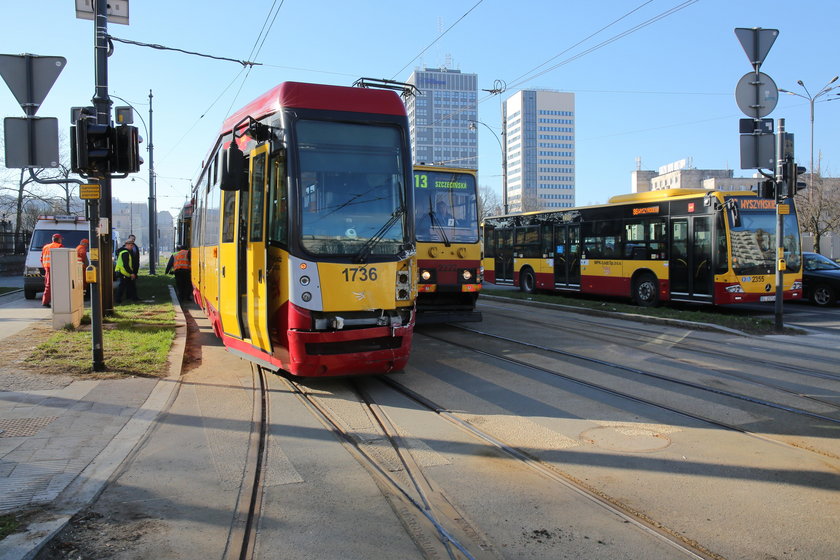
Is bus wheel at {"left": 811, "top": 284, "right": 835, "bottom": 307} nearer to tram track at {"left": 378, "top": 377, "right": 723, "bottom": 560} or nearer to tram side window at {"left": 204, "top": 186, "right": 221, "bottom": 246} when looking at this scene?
tram track at {"left": 378, "top": 377, "right": 723, "bottom": 560}

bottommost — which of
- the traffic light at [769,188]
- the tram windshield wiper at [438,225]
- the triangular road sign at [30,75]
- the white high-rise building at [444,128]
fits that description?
the tram windshield wiper at [438,225]

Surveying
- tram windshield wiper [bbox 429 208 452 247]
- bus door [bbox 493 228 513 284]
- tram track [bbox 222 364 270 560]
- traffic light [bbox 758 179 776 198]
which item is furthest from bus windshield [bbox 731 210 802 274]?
tram track [bbox 222 364 270 560]

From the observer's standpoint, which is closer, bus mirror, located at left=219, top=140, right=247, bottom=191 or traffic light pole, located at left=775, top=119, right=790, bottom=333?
bus mirror, located at left=219, top=140, right=247, bottom=191

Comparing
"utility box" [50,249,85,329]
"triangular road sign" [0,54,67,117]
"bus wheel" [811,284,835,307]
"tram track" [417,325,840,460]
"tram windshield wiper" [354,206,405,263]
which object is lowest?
"tram track" [417,325,840,460]

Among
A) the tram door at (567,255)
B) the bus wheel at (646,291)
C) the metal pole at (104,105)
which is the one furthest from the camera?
the tram door at (567,255)

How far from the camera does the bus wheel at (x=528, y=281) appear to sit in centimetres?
2237

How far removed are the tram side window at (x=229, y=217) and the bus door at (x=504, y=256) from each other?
16547 millimetres

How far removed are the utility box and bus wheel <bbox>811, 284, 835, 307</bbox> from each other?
65.8ft

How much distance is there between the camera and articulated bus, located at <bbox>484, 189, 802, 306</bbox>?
14.8 m

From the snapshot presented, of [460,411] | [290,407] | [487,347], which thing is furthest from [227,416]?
[487,347]

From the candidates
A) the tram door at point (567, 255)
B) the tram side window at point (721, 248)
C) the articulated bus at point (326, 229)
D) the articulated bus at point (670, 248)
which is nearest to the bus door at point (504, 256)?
the articulated bus at point (670, 248)

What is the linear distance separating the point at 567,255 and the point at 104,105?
14.4m

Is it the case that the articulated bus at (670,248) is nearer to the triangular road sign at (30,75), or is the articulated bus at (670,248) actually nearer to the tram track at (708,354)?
the tram track at (708,354)

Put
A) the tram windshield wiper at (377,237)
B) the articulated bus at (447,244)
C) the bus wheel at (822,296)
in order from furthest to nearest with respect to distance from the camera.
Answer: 1. the bus wheel at (822,296)
2. the articulated bus at (447,244)
3. the tram windshield wiper at (377,237)
